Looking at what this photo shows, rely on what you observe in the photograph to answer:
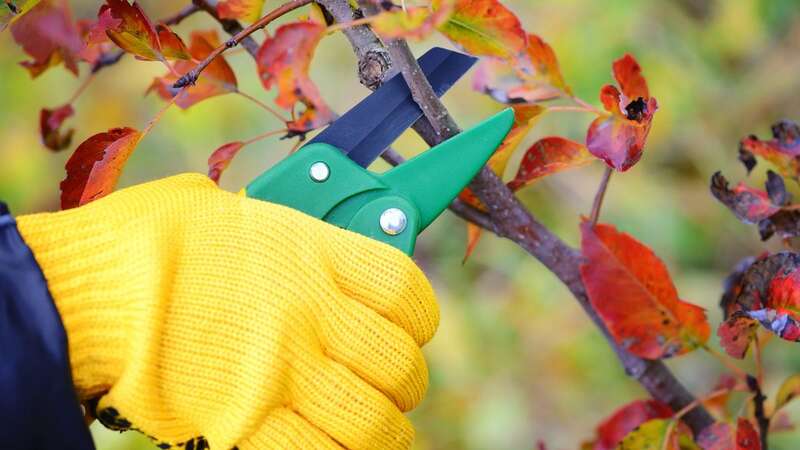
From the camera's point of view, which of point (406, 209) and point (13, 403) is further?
point (406, 209)

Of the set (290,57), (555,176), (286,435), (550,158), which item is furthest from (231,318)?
(555,176)

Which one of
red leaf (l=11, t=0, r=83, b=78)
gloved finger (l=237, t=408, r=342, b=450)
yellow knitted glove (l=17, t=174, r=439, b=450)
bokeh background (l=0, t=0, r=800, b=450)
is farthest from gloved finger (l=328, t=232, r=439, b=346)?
bokeh background (l=0, t=0, r=800, b=450)

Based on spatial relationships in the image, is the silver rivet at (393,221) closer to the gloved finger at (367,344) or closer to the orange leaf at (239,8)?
the gloved finger at (367,344)

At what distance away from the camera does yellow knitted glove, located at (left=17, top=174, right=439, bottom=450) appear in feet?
2.04

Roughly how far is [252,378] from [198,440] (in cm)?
11

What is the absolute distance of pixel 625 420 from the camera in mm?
875

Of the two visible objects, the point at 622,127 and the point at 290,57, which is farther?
the point at 622,127

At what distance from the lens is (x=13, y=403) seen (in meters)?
0.58

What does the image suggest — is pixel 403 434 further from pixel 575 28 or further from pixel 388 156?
pixel 575 28

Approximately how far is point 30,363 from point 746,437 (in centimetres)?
56

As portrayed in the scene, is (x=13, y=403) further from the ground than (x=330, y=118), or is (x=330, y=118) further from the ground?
(x=330, y=118)

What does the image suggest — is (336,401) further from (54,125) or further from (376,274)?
(54,125)

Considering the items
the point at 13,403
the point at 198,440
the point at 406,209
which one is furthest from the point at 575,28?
the point at 13,403

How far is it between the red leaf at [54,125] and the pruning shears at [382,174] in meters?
0.29
